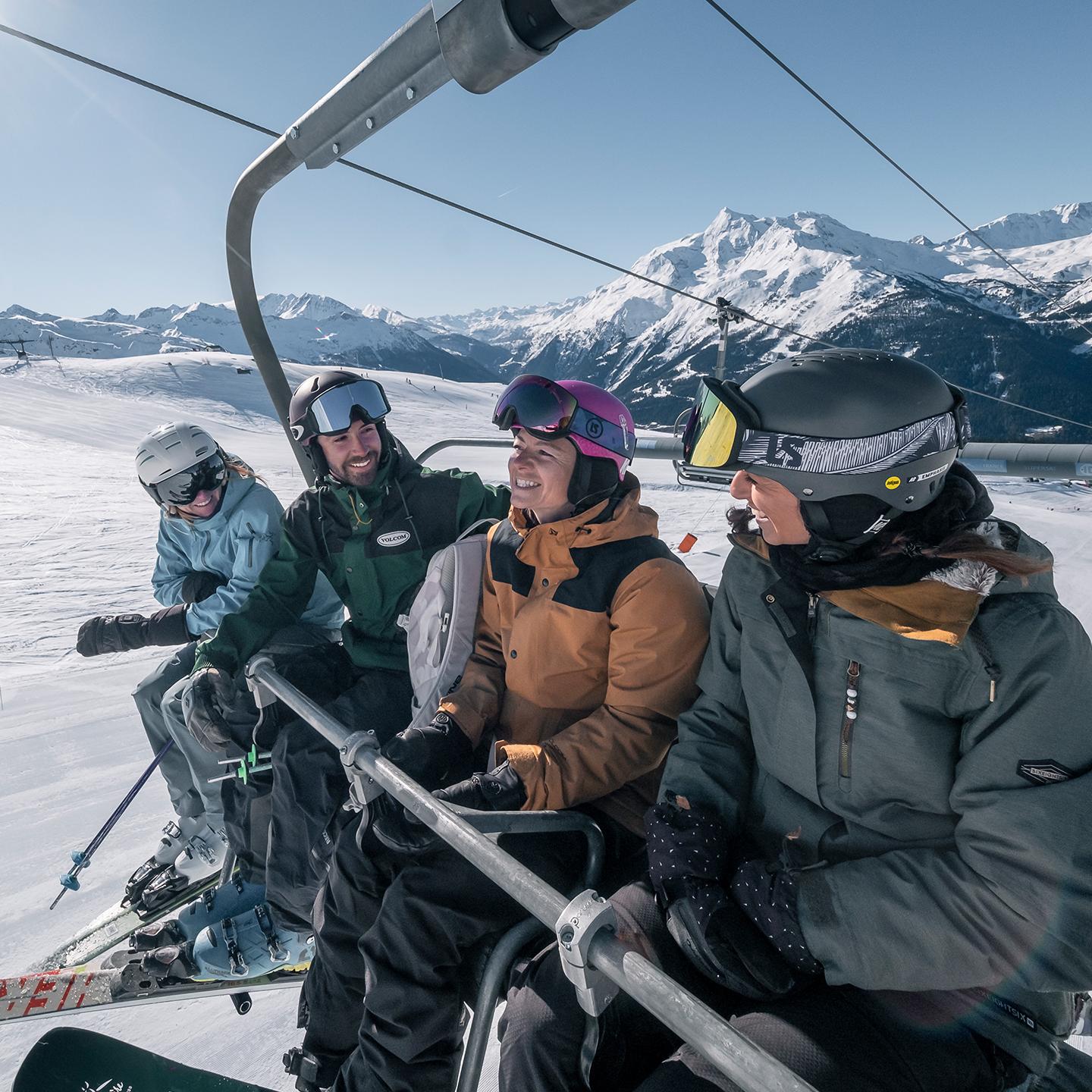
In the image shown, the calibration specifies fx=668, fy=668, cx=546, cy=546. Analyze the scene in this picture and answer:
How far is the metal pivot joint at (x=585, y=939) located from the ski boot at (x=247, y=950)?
189cm

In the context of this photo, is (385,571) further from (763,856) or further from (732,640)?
(763,856)

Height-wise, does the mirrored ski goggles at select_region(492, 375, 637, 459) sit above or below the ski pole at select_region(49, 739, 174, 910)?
above

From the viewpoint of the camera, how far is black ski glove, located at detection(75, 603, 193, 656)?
3.59m

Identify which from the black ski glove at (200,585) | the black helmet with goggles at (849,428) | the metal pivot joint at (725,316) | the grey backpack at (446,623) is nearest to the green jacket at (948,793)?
the black helmet with goggles at (849,428)

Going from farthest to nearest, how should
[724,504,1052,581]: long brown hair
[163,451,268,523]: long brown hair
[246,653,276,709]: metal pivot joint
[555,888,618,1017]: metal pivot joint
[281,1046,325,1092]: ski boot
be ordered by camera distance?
[163,451,268,523]: long brown hair
[246,653,276,709]: metal pivot joint
[281,1046,325,1092]: ski boot
[724,504,1052,581]: long brown hair
[555,888,618,1017]: metal pivot joint

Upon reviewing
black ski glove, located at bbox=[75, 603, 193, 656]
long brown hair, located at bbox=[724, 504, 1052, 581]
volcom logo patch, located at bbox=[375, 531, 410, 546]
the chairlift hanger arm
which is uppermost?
the chairlift hanger arm

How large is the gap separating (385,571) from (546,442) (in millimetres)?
1091

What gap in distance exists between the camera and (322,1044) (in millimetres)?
1978

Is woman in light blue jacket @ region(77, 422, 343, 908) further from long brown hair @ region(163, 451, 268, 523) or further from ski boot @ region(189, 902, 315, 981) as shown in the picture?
ski boot @ region(189, 902, 315, 981)

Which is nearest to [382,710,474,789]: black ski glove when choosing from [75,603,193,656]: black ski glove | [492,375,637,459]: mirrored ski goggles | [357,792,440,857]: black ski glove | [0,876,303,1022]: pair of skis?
[357,792,440,857]: black ski glove

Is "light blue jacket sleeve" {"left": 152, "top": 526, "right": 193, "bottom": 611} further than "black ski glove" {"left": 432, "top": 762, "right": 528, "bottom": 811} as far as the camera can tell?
Yes

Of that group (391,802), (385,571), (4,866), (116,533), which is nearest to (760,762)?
(391,802)

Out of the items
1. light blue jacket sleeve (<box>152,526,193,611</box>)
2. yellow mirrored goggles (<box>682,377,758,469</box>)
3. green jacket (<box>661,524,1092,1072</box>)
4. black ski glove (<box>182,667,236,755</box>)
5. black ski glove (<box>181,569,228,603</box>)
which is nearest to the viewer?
green jacket (<box>661,524,1092,1072</box>)

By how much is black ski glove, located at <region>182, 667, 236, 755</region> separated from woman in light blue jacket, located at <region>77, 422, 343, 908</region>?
0.97ft
